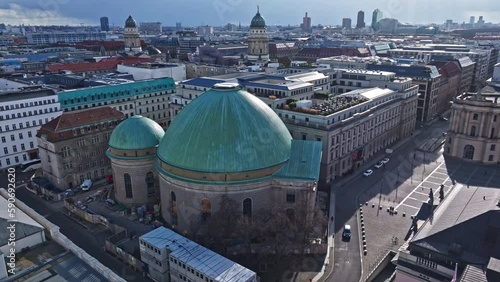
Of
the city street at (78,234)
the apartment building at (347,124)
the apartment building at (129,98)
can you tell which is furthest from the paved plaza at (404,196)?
the apartment building at (129,98)

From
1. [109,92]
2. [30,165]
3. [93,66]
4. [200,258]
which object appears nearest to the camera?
[200,258]

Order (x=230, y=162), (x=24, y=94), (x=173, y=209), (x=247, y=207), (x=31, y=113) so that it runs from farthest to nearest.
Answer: (x=24, y=94) → (x=31, y=113) → (x=173, y=209) → (x=247, y=207) → (x=230, y=162)

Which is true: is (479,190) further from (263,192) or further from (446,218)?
(263,192)

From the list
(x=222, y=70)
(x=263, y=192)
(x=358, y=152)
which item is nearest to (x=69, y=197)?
(x=263, y=192)

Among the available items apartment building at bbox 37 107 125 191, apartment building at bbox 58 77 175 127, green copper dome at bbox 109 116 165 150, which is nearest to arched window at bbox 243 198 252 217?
green copper dome at bbox 109 116 165 150

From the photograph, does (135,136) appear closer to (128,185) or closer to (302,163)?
(128,185)

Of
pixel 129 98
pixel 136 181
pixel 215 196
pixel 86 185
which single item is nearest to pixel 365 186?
pixel 215 196
